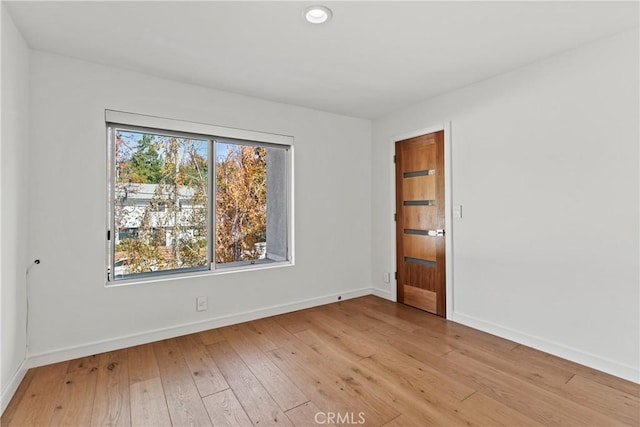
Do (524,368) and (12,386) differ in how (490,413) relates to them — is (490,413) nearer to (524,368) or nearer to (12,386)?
(524,368)

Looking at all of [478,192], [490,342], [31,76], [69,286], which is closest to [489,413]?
[490,342]

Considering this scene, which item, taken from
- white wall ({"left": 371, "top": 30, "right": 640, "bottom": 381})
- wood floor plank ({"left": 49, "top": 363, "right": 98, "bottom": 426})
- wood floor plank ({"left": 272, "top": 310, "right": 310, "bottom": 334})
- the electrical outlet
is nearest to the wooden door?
white wall ({"left": 371, "top": 30, "right": 640, "bottom": 381})

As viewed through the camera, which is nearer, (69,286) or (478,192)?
(69,286)

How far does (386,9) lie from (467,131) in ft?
5.54

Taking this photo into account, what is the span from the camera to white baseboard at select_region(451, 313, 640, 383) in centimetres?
217

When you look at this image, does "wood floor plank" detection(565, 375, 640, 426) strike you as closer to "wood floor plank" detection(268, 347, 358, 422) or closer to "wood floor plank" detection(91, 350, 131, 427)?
"wood floor plank" detection(268, 347, 358, 422)

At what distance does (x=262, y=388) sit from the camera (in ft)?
6.82

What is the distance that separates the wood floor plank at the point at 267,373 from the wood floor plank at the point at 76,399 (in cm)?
99

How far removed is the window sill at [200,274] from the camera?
2733 mm

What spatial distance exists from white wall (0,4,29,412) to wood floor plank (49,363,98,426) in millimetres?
286

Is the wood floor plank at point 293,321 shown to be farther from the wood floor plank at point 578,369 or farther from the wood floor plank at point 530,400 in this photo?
the wood floor plank at point 578,369

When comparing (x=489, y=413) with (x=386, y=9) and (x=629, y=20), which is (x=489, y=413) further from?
(x=629, y=20)

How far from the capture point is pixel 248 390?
206 cm

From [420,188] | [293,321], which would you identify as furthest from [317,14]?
[293,321]
